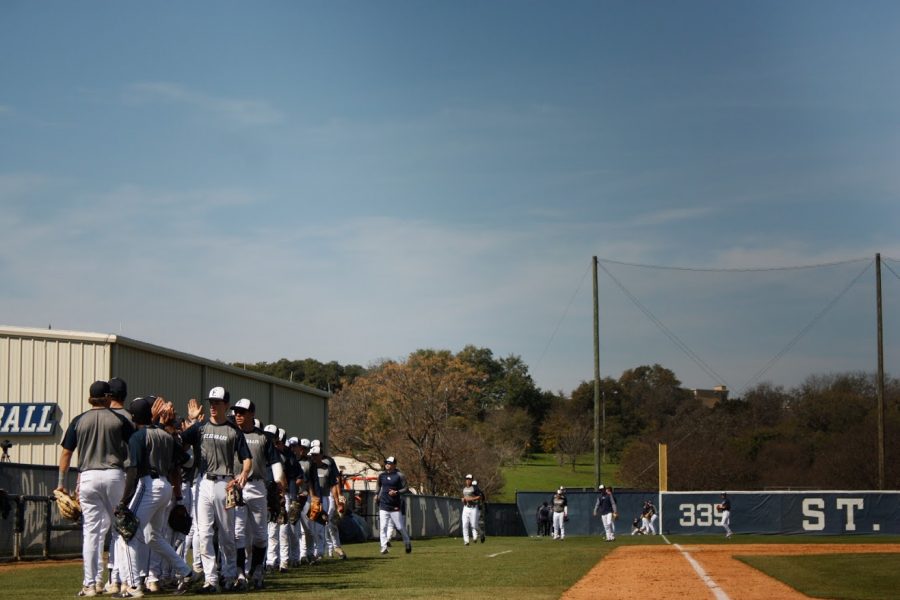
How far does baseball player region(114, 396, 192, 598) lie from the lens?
11.4 metres

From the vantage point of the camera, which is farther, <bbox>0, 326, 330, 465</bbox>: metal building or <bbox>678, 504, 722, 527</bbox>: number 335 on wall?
<bbox>678, 504, 722, 527</bbox>: number 335 on wall

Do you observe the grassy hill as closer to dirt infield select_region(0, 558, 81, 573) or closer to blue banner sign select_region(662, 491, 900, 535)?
blue banner sign select_region(662, 491, 900, 535)

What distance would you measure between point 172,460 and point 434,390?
62.6 meters

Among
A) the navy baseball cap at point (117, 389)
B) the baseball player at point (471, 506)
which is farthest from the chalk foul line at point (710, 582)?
the baseball player at point (471, 506)

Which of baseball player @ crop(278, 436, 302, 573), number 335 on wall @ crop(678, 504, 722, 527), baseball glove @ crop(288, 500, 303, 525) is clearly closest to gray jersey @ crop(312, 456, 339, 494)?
baseball player @ crop(278, 436, 302, 573)

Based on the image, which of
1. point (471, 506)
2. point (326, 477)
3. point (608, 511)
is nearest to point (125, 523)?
point (326, 477)

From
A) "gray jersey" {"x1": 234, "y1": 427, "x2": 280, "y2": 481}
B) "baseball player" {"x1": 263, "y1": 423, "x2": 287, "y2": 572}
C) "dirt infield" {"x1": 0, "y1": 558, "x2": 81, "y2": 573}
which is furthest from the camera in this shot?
"dirt infield" {"x1": 0, "y1": 558, "x2": 81, "y2": 573}

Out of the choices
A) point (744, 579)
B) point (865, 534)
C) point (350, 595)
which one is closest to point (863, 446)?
point (865, 534)

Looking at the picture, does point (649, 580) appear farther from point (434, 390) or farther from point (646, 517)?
point (434, 390)

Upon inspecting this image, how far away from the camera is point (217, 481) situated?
12.1 metres

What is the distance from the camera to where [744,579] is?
54.1ft

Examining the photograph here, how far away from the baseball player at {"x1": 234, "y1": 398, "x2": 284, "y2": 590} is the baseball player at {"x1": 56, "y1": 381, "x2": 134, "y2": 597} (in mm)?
1577

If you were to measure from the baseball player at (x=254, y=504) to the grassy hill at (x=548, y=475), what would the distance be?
221 ft

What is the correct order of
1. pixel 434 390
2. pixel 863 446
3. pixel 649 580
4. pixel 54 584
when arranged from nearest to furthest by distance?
pixel 54 584, pixel 649 580, pixel 863 446, pixel 434 390
